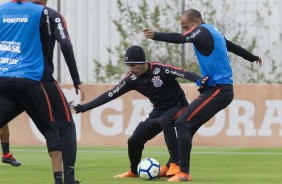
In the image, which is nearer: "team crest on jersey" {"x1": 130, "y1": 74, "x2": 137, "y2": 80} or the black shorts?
the black shorts

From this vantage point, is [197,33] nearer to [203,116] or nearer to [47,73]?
[203,116]

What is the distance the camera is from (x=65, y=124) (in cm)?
952

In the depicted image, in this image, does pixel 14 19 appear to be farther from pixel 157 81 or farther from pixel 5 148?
pixel 5 148

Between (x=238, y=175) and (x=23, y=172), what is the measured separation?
3.06 metres

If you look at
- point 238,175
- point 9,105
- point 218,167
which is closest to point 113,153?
point 218,167

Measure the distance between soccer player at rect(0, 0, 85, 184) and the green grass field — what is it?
6.03 ft

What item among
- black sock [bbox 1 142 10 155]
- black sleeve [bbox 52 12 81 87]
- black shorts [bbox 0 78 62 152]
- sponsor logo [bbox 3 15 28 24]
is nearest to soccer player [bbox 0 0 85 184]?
black sleeve [bbox 52 12 81 87]

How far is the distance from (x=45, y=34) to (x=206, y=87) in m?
2.96

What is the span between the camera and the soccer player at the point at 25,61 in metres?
→ 9.15

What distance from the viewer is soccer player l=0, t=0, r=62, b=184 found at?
30.0ft

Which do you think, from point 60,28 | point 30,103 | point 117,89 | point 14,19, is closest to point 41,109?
point 30,103

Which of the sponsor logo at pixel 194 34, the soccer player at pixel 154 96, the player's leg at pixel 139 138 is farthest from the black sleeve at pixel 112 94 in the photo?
the sponsor logo at pixel 194 34

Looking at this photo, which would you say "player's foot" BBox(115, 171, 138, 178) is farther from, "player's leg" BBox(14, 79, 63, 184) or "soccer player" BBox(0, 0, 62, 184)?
"soccer player" BBox(0, 0, 62, 184)

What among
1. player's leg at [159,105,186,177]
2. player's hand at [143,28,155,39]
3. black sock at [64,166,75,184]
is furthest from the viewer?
player's leg at [159,105,186,177]
